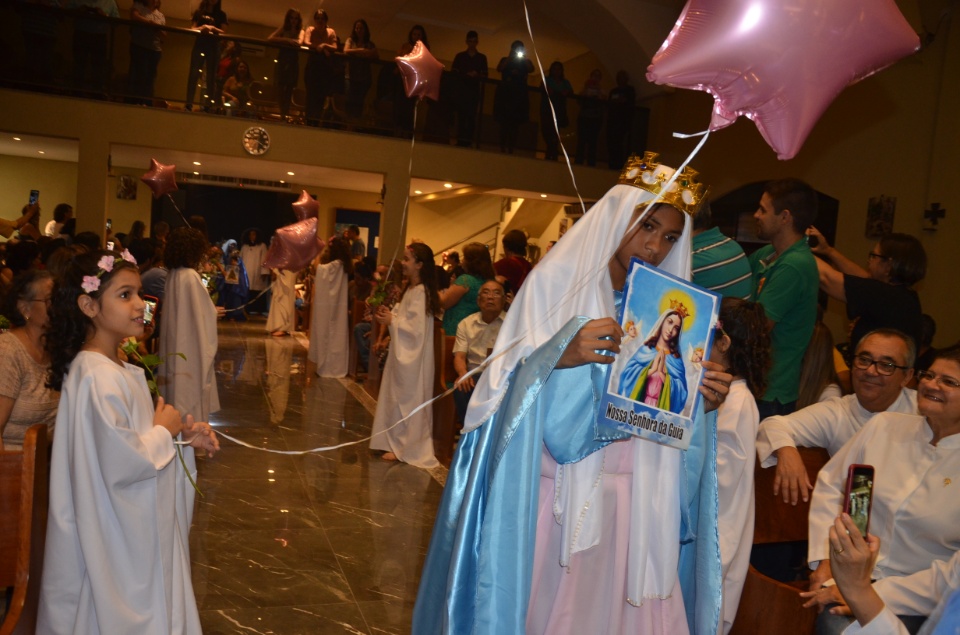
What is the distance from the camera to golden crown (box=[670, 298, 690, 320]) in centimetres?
226

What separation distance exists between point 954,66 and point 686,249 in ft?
25.3

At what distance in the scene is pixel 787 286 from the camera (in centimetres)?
402

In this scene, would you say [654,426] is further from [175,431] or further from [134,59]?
[134,59]

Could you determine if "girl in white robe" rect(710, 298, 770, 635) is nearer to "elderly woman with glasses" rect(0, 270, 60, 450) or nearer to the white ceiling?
"elderly woman with glasses" rect(0, 270, 60, 450)

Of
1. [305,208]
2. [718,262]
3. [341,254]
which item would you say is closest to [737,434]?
[718,262]

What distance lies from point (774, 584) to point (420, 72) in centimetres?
754

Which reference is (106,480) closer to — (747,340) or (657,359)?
(657,359)

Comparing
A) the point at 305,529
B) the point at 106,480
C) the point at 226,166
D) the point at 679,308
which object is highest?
the point at 226,166

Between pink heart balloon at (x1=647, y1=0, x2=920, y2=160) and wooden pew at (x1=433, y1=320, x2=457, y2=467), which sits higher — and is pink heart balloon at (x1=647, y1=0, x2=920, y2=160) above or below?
above

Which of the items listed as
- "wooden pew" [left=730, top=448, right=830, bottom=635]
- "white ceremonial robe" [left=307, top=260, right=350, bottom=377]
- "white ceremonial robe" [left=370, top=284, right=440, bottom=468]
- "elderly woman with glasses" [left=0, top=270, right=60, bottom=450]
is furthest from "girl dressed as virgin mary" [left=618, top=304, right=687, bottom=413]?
"white ceremonial robe" [left=307, top=260, right=350, bottom=377]

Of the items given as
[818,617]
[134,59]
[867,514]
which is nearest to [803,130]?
[867,514]

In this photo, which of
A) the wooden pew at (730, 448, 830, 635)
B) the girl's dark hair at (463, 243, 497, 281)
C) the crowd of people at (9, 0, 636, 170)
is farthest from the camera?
the crowd of people at (9, 0, 636, 170)

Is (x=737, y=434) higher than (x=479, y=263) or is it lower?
lower

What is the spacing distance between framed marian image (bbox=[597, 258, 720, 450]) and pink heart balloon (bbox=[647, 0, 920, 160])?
1.86 feet
